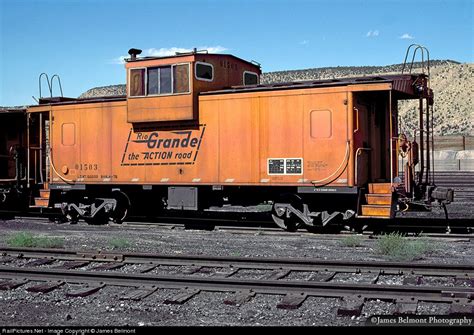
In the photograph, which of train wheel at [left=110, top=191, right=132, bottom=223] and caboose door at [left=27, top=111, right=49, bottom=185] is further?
caboose door at [left=27, top=111, right=49, bottom=185]

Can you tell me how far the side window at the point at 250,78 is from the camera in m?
17.2

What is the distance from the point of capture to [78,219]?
18.0m

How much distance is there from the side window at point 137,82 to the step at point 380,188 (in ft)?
21.3

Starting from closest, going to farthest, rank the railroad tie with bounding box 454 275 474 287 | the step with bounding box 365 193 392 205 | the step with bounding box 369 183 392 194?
1. the railroad tie with bounding box 454 275 474 287
2. the step with bounding box 365 193 392 205
3. the step with bounding box 369 183 392 194

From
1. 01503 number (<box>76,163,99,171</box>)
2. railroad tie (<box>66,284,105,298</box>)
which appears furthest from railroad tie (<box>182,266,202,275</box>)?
01503 number (<box>76,163,99,171</box>)

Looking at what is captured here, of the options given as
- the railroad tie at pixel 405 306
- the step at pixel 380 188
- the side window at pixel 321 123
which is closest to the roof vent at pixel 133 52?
the side window at pixel 321 123

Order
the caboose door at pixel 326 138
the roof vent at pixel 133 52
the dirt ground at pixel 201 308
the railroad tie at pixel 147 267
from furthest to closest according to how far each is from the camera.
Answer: the roof vent at pixel 133 52 → the caboose door at pixel 326 138 → the railroad tie at pixel 147 267 → the dirt ground at pixel 201 308

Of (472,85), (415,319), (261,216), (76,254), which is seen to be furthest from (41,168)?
(472,85)

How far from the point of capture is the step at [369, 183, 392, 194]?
13500 millimetres

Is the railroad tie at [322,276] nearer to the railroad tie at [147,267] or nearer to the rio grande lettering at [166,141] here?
the railroad tie at [147,267]

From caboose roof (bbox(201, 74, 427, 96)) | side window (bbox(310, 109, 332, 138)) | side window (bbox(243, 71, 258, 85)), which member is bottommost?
side window (bbox(310, 109, 332, 138))

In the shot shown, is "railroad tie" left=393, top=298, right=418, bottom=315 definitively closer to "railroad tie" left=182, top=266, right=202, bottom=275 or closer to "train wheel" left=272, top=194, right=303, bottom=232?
"railroad tie" left=182, top=266, right=202, bottom=275

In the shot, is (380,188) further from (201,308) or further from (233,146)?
(201,308)

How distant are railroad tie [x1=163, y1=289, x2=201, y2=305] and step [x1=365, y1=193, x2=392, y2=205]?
6.93 m
